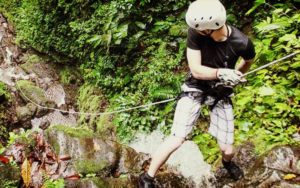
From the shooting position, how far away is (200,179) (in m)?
4.55

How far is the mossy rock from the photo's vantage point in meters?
4.48

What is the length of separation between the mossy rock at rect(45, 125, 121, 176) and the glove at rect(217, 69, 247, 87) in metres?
2.94

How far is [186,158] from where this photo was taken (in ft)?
16.6

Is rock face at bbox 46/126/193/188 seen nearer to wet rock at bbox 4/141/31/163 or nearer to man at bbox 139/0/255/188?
wet rock at bbox 4/141/31/163

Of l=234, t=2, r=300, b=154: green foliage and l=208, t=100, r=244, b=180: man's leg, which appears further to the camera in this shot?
l=234, t=2, r=300, b=154: green foliage

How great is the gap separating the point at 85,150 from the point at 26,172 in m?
1.07

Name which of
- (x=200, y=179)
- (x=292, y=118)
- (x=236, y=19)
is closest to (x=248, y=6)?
(x=236, y=19)

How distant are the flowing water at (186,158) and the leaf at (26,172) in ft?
8.02

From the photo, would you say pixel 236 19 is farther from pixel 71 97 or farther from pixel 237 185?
pixel 71 97

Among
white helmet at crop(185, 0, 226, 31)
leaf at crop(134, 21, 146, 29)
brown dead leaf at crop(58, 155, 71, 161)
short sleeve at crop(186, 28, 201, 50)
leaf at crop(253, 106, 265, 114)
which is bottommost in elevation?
leaf at crop(253, 106, 265, 114)

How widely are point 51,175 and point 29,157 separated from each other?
0.56 m

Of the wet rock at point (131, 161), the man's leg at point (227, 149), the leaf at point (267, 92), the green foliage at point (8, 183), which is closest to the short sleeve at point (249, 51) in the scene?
the man's leg at point (227, 149)

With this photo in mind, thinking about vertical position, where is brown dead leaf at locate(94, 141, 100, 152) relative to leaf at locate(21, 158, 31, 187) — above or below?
below

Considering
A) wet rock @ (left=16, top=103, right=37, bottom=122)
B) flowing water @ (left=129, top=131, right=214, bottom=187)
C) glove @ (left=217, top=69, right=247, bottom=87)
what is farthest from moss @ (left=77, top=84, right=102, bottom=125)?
glove @ (left=217, top=69, right=247, bottom=87)
